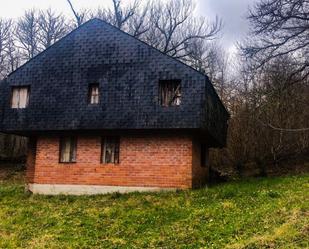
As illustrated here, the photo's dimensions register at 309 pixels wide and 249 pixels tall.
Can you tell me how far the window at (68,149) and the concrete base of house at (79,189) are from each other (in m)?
1.15

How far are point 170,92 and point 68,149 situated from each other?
5233 mm

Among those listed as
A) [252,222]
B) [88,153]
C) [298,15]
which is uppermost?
[298,15]

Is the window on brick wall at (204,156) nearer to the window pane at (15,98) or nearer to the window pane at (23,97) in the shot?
the window pane at (23,97)

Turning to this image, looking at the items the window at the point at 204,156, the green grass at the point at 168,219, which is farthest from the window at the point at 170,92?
the window at the point at 204,156

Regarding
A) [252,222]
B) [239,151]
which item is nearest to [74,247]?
[252,222]

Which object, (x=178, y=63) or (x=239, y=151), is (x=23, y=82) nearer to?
(x=178, y=63)

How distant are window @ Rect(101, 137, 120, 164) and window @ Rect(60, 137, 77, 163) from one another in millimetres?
1370

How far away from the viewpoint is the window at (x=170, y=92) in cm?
1845

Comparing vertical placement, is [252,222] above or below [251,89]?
below

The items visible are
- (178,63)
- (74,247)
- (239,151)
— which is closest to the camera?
(74,247)

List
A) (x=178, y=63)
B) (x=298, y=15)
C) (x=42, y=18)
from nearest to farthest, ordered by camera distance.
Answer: (x=178, y=63) → (x=298, y=15) → (x=42, y=18)

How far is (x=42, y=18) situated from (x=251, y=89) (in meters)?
21.0

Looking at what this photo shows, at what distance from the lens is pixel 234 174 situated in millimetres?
26234

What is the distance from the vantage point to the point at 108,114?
18.8 meters
